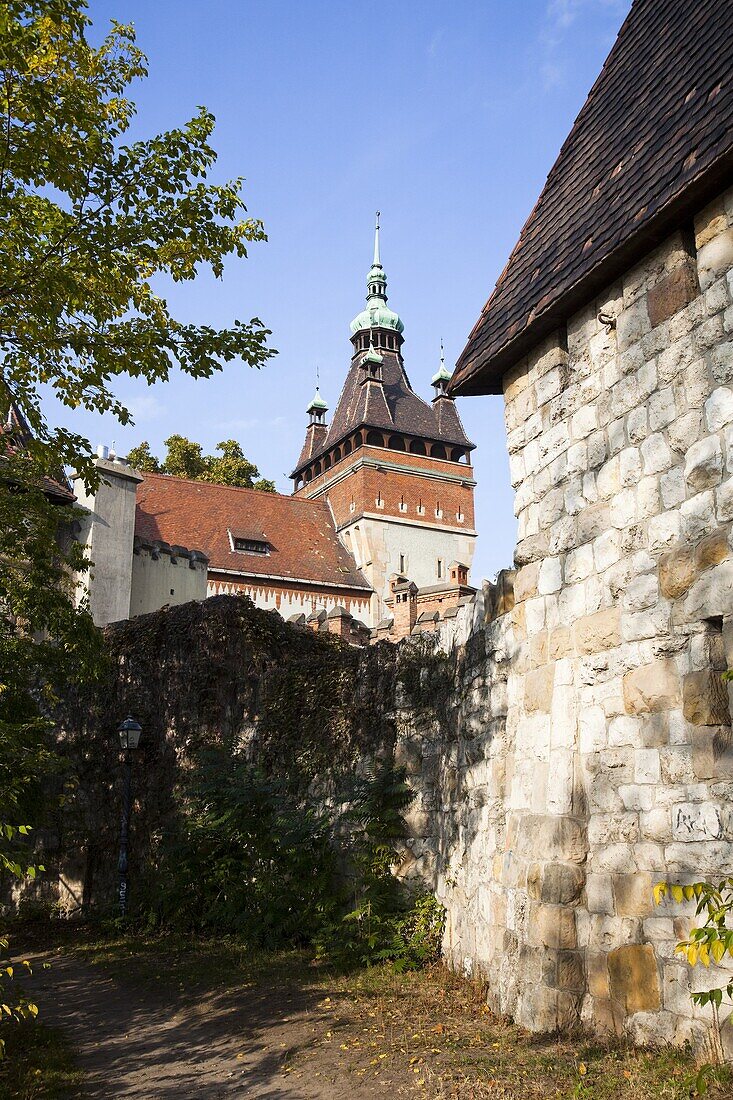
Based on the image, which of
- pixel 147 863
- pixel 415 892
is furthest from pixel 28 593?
pixel 147 863

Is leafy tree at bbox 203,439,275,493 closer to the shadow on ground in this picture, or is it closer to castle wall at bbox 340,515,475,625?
castle wall at bbox 340,515,475,625

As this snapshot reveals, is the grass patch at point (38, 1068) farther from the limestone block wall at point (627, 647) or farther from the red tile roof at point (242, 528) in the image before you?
the red tile roof at point (242, 528)

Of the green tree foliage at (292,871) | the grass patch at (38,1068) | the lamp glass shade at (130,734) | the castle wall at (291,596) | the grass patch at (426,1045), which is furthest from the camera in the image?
the castle wall at (291,596)

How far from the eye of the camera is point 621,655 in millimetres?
5402

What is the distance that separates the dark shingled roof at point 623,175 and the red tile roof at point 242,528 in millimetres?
28490

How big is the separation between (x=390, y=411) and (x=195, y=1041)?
160 ft

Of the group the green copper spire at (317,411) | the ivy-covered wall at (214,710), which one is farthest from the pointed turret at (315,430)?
the ivy-covered wall at (214,710)

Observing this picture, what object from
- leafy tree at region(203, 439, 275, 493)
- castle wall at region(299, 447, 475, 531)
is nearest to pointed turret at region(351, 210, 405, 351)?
castle wall at region(299, 447, 475, 531)

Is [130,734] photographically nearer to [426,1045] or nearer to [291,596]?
[426,1045]

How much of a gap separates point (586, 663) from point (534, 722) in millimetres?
710

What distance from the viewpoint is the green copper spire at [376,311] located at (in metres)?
59.7

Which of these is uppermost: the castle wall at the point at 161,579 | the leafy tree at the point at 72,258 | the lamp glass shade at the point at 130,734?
the castle wall at the point at 161,579

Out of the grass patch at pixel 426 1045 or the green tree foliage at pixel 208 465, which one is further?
the green tree foliage at pixel 208 465

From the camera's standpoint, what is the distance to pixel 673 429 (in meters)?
5.14
